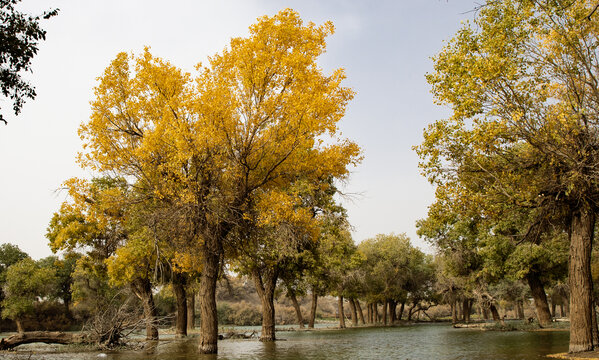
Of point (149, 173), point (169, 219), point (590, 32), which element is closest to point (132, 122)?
point (149, 173)

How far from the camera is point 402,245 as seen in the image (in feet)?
199

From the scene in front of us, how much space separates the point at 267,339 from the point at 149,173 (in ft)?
53.9

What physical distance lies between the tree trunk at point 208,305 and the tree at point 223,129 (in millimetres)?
43

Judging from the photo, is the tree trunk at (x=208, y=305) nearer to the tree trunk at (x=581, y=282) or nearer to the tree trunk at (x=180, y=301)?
the tree trunk at (x=581, y=282)

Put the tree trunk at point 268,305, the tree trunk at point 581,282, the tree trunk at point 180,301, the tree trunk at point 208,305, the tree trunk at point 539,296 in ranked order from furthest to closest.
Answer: the tree trunk at point 539,296 → the tree trunk at point 180,301 → the tree trunk at point 268,305 → the tree trunk at point 208,305 → the tree trunk at point 581,282

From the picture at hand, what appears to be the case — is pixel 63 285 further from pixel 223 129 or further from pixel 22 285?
pixel 223 129

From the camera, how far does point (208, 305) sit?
19.2 m

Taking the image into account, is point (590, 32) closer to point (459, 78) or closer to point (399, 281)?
point (459, 78)

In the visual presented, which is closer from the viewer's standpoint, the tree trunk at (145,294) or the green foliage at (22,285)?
the tree trunk at (145,294)

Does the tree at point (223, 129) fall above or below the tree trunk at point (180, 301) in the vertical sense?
above

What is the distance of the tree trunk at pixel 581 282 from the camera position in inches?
610

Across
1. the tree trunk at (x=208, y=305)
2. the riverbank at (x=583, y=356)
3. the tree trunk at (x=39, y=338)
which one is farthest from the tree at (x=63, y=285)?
the riverbank at (x=583, y=356)

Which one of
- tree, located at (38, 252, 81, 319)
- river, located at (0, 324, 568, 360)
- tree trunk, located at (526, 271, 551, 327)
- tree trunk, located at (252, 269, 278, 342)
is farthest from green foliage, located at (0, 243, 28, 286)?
tree trunk, located at (526, 271, 551, 327)

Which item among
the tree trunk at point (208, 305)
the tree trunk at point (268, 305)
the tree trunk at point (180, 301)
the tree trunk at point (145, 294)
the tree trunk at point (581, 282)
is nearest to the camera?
the tree trunk at point (581, 282)
